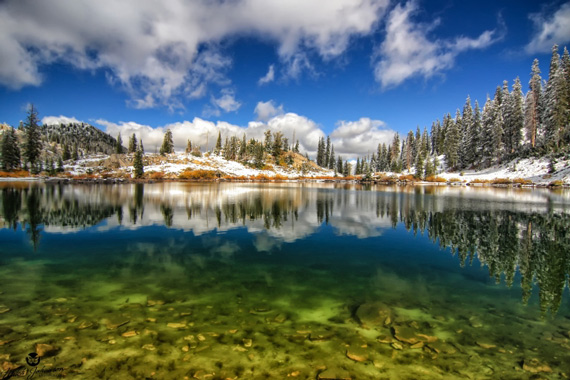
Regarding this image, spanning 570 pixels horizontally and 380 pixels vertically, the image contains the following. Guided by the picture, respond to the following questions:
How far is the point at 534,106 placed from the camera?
2756 inches

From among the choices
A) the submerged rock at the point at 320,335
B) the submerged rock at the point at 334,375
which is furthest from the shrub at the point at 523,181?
the submerged rock at the point at 334,375

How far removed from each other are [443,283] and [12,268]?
14.8 meters

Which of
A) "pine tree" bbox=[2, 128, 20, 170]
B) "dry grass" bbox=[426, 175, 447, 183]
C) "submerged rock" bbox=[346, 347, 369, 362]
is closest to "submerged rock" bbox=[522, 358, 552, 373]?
"submerged rock" bbox=[346, 347, 369, 362]

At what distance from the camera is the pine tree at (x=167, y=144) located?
458 feet

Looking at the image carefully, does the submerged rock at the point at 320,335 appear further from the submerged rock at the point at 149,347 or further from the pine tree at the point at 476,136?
the pine tree at the point at 476,136

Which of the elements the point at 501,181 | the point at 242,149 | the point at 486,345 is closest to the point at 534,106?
the point at 501,181

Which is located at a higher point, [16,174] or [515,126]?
[515,126]

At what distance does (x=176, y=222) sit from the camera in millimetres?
19203

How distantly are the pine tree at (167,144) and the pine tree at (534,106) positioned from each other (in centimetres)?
13920

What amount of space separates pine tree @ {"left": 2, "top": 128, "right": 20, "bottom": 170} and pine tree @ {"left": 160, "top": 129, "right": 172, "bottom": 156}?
5833 cm

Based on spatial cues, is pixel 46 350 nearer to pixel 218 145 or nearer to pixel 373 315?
pixel 373 315

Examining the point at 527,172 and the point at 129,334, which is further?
the point at 527,172

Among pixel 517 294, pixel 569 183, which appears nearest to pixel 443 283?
pixel 517 294

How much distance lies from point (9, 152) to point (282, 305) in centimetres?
10911
